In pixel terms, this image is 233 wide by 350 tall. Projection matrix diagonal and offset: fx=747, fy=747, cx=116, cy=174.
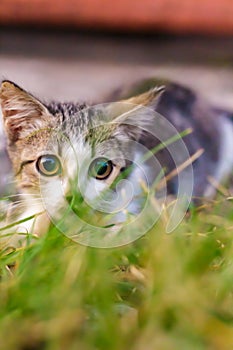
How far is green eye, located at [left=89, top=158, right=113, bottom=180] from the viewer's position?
993 mm

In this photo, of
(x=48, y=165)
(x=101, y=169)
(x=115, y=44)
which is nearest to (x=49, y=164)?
(x=48, y=165)

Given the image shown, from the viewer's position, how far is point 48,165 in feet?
3.51

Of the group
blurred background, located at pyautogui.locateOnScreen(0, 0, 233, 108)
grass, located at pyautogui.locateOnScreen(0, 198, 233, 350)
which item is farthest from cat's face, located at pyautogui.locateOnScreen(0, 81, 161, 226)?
blurred background, located at pyautogui.locateOnScreen(0, 0, 233, 108)

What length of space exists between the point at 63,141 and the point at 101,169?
0.08m

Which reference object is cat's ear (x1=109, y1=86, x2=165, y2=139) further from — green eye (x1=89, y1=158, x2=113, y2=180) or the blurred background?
the blurred background

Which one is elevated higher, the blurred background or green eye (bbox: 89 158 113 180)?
green eye (bbox: 89 158 113 180)

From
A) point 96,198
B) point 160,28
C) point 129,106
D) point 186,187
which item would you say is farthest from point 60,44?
point 96,198

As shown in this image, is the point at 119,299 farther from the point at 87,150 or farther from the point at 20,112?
the point at 20,112

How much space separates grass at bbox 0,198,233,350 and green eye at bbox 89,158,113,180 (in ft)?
0.93

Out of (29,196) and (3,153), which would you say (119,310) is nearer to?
(29,196)

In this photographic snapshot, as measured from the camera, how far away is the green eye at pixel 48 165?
1050mm

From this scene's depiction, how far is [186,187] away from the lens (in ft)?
3.30

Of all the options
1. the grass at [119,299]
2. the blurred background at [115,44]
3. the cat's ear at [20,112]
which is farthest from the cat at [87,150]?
the blurred background at [115,44]

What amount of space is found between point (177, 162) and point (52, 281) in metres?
0.49
